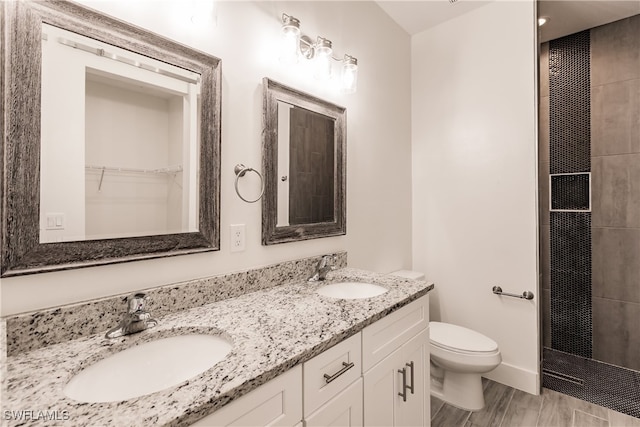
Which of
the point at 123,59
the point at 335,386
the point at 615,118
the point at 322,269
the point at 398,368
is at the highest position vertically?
the point at 615,118

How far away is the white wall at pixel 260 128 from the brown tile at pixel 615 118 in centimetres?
142

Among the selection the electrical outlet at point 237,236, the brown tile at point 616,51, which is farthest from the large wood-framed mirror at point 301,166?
the brown tile at point 616,51

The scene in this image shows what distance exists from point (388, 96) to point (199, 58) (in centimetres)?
150

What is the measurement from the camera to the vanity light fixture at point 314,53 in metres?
1.42

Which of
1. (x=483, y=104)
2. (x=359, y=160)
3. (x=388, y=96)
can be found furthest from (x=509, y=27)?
(x=359, y=160)

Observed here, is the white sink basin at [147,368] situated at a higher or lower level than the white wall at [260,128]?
lower

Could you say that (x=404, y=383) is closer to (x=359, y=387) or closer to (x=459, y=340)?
(x=359, y=387)

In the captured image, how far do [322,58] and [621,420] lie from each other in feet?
8.55

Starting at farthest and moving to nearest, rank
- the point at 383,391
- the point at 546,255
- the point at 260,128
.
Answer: the point at 546,255 → the point at 260,128 → the point at 383,391

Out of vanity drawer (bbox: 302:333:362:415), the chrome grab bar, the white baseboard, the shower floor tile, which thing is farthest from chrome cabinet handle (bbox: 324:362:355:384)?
the shower floor tile

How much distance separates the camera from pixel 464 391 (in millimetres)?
1872

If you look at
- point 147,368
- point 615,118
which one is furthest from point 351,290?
point 615,118

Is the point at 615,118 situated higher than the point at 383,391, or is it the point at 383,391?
the point at 615,118
